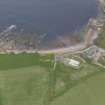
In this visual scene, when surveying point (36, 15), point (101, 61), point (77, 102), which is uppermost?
point (36, 15)

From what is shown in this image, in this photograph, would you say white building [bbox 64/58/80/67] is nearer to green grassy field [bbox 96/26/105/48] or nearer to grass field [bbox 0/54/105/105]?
grass field [bbox 0/54/105/105]

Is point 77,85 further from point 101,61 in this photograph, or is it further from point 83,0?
point 83,0

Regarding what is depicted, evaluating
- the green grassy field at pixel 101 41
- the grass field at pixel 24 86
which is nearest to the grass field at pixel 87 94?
the grass field at pixel 24 86

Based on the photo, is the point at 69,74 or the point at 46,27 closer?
the point at 69,74

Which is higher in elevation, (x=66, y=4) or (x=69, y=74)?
(x=66, y=4)

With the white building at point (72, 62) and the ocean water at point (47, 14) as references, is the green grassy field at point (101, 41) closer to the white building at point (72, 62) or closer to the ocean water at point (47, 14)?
the ocean water at point (47, 14)

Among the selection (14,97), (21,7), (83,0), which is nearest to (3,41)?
(21,7)

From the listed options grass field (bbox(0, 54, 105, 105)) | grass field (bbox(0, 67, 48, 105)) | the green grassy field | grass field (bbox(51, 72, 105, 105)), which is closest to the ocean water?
the green grassy field
